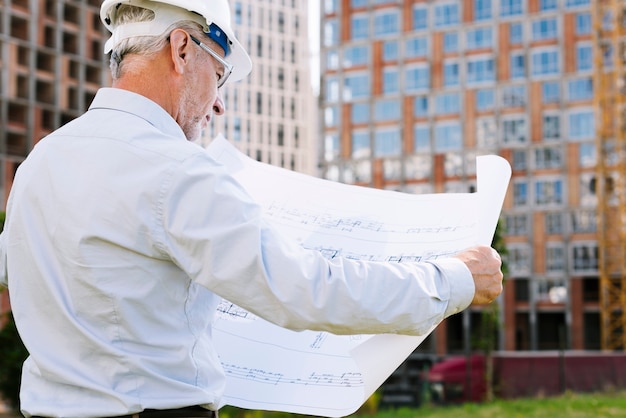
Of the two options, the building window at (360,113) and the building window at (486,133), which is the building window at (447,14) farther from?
the building window at (360,113)

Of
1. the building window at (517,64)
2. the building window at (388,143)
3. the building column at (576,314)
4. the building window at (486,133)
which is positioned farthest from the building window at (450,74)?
the building column at (576,314)

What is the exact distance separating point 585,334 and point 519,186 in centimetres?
862

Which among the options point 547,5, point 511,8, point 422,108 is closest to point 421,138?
point 422,108

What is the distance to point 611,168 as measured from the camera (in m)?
48.1

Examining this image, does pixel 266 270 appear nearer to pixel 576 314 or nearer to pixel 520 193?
pixel 576 314

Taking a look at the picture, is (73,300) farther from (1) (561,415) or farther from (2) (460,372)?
(2) (460,372)

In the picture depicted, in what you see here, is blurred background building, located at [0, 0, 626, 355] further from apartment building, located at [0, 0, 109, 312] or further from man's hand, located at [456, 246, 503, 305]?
man's hand, located at [456, 246, 503, 305]

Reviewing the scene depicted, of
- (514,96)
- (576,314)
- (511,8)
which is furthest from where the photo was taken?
(511,8)

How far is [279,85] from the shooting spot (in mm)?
81438

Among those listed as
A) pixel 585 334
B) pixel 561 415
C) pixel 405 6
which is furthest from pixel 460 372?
pixel 405 6

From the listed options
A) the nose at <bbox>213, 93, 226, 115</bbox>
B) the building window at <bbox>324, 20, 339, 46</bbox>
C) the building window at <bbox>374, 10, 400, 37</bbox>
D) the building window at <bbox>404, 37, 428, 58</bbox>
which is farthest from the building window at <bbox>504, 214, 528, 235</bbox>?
the nose at <bbox>213, 93, 226, 115</bbox>

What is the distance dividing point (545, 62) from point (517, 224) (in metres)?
9.03

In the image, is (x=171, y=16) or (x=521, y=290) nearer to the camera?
(x=171, y=16)

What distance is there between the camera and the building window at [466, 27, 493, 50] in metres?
51.8
